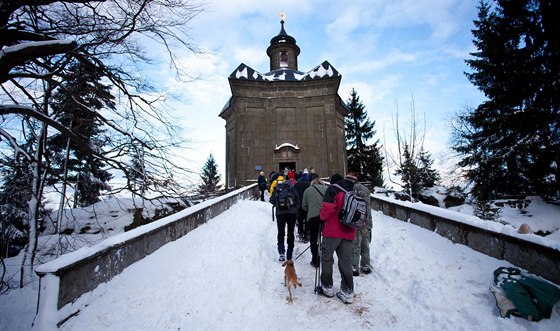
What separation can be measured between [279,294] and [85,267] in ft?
9.49

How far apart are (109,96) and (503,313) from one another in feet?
24.3

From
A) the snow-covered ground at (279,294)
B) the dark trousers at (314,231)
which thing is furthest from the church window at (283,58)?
the dark trousers at (314,231)

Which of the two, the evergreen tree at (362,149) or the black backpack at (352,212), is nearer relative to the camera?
the black backpack at (352,212)

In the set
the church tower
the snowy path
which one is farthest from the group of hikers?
the church tower

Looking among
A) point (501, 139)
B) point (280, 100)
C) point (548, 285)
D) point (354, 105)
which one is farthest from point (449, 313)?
point (354, 105)

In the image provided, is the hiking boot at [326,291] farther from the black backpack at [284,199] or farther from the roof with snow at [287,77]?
the roof with snow at [287,77]

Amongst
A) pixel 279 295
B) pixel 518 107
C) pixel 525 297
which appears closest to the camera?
pixel 525 297

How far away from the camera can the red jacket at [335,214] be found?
4695 millimetres

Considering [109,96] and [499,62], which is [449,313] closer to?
[109,96]

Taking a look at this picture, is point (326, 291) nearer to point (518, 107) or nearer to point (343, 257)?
point (343, 257)

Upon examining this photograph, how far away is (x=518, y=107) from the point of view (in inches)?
638

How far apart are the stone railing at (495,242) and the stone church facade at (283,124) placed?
1521cm

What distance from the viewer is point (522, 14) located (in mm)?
15633

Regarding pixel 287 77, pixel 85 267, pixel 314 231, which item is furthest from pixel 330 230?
pixel 287 77
